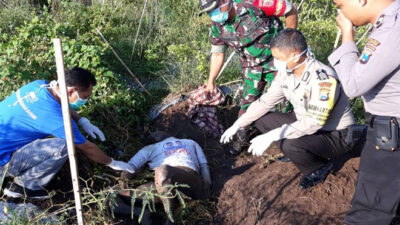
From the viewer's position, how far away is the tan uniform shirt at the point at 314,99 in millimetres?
2629

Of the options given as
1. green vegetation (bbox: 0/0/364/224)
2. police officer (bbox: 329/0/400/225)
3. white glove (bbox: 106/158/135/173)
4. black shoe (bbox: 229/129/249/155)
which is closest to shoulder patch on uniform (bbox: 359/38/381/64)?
police officer (bbox: 329/0/400/225)

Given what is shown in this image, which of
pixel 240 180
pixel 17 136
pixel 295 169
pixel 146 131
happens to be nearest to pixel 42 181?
pixel 17 136

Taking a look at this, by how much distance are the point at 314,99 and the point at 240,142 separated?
121 centimetres

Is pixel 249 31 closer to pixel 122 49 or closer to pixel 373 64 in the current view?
pixel 373 64

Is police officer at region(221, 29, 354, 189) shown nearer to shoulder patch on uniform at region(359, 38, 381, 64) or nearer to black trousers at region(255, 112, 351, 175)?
black trousers at region(255, 112, 351, 175)

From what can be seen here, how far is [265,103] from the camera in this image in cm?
321


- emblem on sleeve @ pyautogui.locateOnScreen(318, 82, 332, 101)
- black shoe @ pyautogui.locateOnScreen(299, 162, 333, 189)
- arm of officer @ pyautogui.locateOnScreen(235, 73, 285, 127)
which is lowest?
black shoe @ pyautogui.locateOnScreen(299, 162, 333, 189)

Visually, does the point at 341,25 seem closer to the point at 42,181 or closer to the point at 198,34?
the point at 42,181

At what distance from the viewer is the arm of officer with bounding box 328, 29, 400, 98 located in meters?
1.75

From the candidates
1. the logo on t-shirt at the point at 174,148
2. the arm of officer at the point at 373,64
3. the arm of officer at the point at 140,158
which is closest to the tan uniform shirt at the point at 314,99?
the arm of officer at the point at 373,64

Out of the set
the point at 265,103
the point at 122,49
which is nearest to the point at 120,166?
the point at 265,103

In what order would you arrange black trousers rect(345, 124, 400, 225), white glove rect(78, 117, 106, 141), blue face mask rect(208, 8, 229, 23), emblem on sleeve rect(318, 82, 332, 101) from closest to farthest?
black trousers rect(345, 124, 400, 225) → emblem on sleeve rect(318, 82, 332, 101) → blue face mask rect(208, 8, 229, 23) → white glove rect(78, 117, 106, 141)

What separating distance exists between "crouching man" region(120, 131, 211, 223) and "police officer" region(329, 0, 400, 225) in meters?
1.24

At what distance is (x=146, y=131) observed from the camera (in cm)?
408
